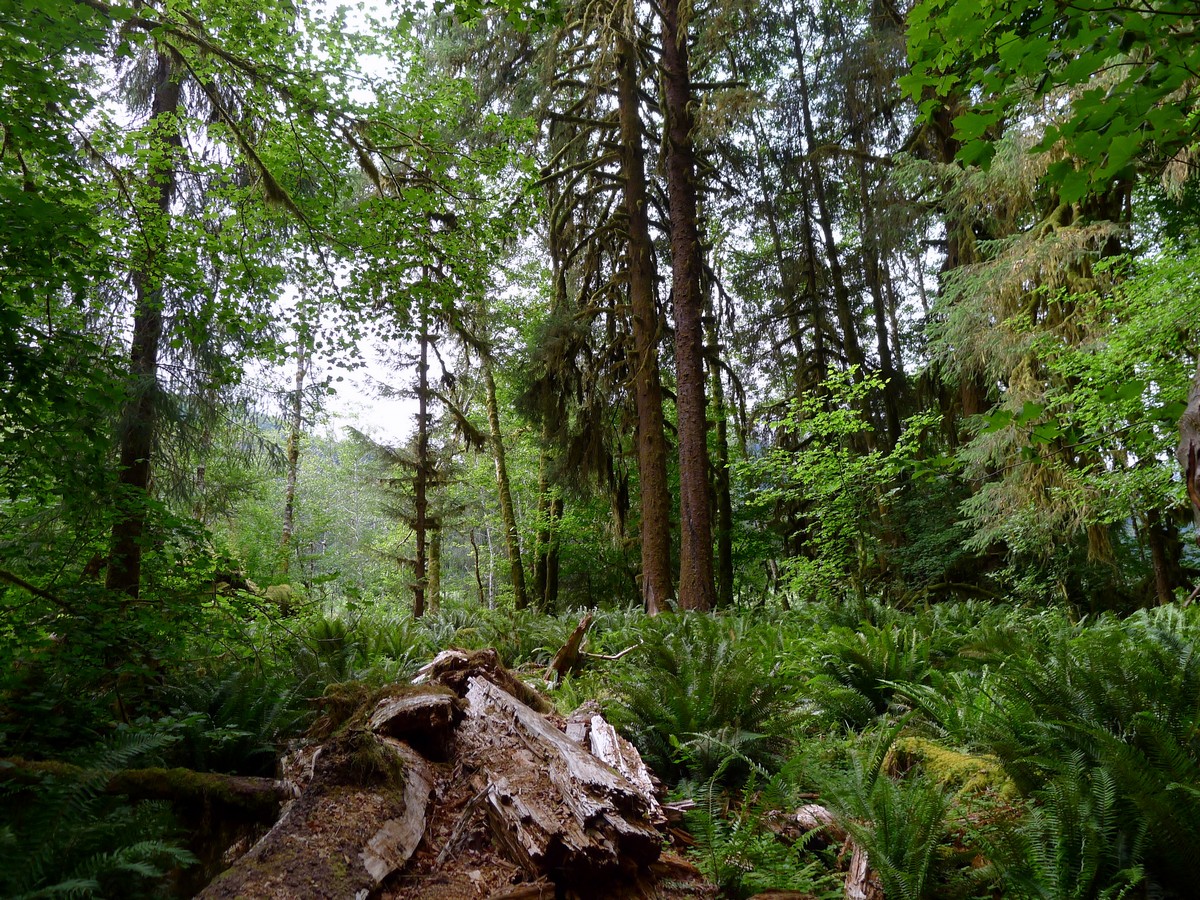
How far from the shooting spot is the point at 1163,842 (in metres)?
2.18

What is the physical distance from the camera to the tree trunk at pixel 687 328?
830 centimetres

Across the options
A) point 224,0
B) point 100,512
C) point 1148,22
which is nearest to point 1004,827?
point 1148,22

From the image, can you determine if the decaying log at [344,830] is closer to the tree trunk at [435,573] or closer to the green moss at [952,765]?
the green moss at [952,765]

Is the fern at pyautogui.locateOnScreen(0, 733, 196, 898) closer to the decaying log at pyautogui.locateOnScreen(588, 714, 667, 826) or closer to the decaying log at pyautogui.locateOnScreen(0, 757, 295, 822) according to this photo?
the decaying log at pyautogui.locateOnScreen(0, 757, 295, 822)

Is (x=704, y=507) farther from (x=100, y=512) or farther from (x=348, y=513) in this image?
(x=348, y=513)

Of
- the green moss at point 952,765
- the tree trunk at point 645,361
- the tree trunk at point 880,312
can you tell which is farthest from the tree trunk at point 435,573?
the green moss at point 952,765

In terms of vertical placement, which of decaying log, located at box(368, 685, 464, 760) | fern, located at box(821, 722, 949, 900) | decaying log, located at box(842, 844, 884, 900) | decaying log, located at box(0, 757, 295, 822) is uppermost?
decaying log, located at box(368, 685, 464, 760)

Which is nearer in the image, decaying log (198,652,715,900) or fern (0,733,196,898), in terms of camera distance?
fern (0,733,196,898)

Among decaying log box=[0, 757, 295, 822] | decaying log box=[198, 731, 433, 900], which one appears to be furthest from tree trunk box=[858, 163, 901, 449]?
decaying log box=[0, 757, 295, 822]

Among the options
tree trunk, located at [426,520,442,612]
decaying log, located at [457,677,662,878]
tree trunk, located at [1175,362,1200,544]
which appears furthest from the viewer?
tree trunk, located at [426,520,442,612]

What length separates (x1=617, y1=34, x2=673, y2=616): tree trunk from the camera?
897 cm

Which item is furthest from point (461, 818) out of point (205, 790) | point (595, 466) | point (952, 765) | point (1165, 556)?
point (1165, 556)

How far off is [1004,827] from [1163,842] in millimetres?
477

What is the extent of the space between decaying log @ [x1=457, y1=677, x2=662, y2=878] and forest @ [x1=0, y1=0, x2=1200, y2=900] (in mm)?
29
